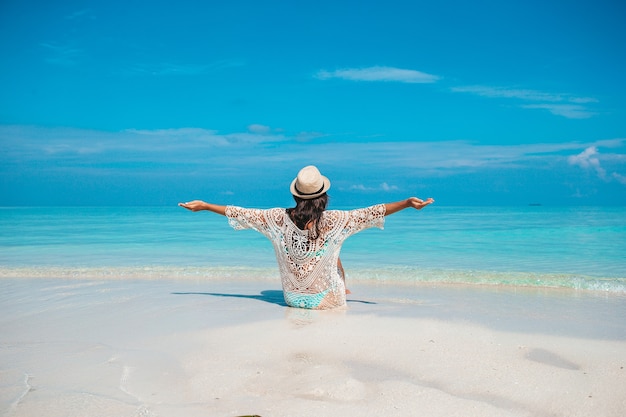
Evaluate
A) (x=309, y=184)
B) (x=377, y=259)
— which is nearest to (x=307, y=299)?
(x=309, y=184)

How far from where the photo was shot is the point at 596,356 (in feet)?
13.8

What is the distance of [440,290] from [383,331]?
3228mm

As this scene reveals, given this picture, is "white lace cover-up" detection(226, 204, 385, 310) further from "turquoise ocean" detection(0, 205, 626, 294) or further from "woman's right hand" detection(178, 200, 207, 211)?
"turquoise ocean" detection(0, 205, 626, 294)

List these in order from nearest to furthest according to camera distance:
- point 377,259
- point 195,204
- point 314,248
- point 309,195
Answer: point 309,195 → point 314,248 → point 195,204 → point 377,259

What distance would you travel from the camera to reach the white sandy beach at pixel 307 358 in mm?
3205

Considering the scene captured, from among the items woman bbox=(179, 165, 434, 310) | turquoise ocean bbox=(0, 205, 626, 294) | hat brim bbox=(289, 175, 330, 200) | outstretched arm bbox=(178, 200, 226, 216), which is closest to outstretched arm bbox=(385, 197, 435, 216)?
woman bbox=(179, 165, 434, 310)

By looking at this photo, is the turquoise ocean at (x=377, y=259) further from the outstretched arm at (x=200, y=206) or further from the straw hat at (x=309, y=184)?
the straw hat at (x=309, y=184)

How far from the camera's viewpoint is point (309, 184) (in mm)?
5605

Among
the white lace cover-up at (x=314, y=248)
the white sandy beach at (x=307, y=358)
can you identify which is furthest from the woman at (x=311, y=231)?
the white sandy beach at (x=307, y=358)

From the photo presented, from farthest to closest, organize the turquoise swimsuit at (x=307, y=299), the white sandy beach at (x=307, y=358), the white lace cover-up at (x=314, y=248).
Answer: the turquoise swimsuit at (x=307, y=299) < the white lace cover-up at (x=314, y=248) < the white sandy beach at (x=307, y=358)

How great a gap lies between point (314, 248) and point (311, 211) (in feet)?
1.44

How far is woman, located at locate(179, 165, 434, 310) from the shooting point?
225 inches

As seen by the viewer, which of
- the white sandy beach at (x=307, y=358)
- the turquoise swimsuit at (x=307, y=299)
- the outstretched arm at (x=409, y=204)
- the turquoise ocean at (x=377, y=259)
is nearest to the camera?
the white sandy beach at (x=307, y=358)

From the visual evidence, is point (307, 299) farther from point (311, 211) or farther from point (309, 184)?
point (309, 184)
